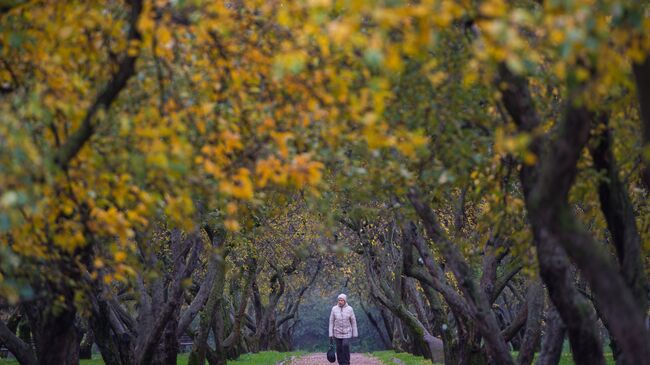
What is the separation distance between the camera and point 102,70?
761 centimetres

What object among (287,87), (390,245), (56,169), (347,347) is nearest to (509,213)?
(287,87)

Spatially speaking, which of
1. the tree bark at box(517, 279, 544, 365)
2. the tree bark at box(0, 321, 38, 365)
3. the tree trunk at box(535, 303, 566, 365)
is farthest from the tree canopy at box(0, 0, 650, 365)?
the tree bark at box(0, 321, 38, 365)

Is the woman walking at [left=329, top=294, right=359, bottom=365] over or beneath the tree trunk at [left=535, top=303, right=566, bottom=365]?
over

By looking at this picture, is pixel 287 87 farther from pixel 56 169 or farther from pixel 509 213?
pixel 509 213

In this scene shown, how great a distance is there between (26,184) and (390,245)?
2407 cm

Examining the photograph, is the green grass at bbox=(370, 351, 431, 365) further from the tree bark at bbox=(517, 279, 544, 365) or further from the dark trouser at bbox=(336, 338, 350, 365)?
the tree bark at bbox=(517, 279, 544, 365)

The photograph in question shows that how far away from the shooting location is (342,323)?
21.6 meters

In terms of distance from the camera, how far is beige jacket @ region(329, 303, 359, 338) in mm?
21672

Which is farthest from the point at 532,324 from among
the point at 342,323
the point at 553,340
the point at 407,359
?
the point at 407,359

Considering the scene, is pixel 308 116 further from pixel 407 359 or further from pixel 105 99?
pixel 407 359

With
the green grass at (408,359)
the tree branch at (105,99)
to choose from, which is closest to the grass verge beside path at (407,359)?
the green grass at (408,359)

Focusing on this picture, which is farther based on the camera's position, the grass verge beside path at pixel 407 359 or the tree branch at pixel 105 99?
the grass verge beside path at pixel 407 359

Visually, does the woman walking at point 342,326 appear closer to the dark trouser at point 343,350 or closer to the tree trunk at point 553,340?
the dark trouser at point 343,350

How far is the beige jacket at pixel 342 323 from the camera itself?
71.1ft
